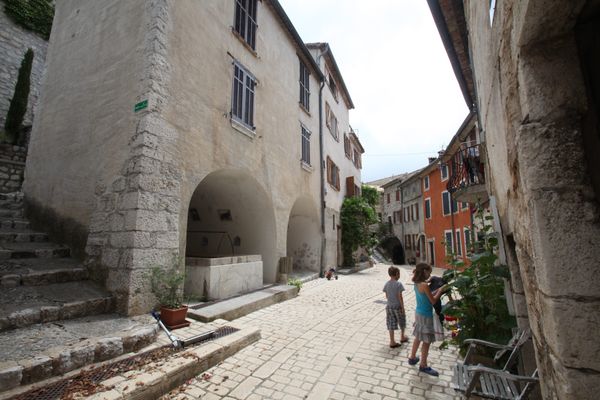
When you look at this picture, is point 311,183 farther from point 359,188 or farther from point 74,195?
point 359,188

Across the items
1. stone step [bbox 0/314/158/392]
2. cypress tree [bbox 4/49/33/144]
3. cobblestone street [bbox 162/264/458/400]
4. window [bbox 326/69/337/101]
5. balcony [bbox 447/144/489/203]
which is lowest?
cobblestone street [bbox 162/264/458/400]

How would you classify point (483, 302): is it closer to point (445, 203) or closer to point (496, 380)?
point (496, 380)

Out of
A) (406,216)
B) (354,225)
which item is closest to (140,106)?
(354,225)

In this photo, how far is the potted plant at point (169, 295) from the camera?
437 centimetres

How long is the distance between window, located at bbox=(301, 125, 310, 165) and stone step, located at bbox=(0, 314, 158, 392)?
8.22 metres

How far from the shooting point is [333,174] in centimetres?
1505

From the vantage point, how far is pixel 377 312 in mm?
6594

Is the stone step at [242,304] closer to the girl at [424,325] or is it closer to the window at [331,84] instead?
the girl at [424,325]

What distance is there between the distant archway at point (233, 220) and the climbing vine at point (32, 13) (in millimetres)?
10786

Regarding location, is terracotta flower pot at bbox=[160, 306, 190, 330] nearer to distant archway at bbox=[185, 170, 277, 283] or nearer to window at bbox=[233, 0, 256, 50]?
distant archway at bbox=[185, 170, 277, 283]

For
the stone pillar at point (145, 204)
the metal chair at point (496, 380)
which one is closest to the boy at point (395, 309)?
the metal chair at point (496, 380)

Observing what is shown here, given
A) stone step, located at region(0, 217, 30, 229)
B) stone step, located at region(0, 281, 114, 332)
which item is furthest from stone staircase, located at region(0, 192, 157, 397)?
stone step, located at region(0, 217, 30, 229)

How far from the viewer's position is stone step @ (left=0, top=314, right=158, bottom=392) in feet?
8.59

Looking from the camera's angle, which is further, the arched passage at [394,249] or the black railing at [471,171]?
the arched passage at [394,249]
